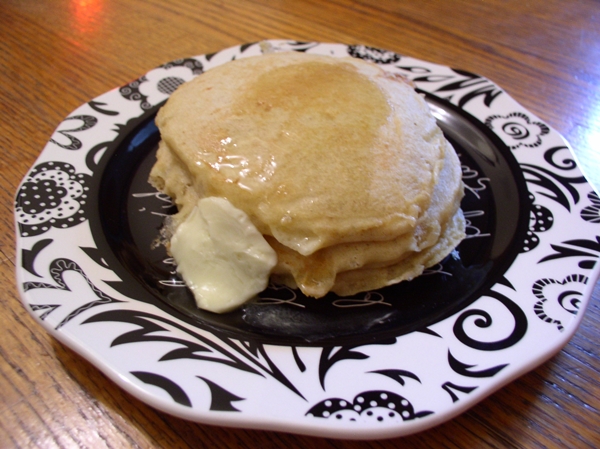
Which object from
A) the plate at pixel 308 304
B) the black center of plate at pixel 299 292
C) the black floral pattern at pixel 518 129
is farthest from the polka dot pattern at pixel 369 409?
the black floral pattern at pixel 518 129

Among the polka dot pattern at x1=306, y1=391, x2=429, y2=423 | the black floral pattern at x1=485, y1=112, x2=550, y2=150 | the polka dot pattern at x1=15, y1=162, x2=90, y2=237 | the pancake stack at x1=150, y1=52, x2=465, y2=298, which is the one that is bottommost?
the polka dot pattern at x1=15, y1=162, x2=90, y2=237

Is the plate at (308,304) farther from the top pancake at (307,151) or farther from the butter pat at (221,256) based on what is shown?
the top pancake at (307,151)

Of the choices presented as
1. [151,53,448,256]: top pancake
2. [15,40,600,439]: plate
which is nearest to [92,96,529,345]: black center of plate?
[15,40,600,439]: plate

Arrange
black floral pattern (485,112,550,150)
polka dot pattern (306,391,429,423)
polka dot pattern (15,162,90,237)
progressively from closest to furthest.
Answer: polka dot pattern (306,391,429,423)
polka dot pattern (15,162,90,237)
black floral pattern (485,112,550,150)

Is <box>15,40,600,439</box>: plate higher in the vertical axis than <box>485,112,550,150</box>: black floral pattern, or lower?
lower

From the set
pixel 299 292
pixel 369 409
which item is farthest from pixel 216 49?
pixel 369 409

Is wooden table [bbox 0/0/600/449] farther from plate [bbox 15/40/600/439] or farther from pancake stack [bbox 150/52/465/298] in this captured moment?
pancake stack [bbox 150/52/465/298]

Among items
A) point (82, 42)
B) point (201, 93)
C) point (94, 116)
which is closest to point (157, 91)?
point (94, 116)

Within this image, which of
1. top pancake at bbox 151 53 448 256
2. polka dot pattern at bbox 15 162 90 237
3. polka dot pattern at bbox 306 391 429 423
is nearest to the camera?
polka dot pattern at bbox 306 391 429 423
